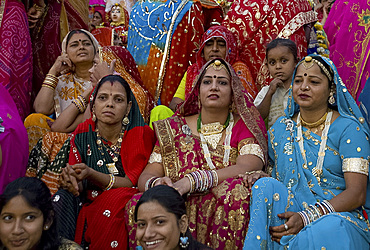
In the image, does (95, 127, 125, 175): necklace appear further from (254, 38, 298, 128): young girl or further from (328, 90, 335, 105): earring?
(328, 90, 335, 105): earring

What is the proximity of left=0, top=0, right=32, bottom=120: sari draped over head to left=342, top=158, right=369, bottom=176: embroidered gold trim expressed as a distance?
10.4ft

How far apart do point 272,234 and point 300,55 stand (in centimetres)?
284

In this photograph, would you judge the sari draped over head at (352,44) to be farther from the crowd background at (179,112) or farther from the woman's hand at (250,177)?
the woman's hand at (250,177)

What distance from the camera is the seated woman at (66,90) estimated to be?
4875 mm

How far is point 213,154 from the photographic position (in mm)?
4098

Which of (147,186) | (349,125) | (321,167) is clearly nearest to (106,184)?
(147,186)

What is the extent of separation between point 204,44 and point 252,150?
1996 millimetres

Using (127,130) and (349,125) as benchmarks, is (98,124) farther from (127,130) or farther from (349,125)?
(349,125)

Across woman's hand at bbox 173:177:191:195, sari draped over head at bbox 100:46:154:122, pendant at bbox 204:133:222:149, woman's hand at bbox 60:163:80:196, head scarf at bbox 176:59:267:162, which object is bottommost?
woman's hand at bbox 173:177:191:195

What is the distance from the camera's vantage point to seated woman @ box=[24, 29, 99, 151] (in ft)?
16.0

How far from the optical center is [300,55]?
19.1ft

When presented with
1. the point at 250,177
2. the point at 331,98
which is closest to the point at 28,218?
the point at 250,177

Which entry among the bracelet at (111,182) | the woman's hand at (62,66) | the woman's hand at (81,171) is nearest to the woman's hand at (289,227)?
the bracelet at (111,182)

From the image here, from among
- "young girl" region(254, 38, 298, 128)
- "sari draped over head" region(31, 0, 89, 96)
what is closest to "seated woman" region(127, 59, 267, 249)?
"young girl" region(254, 38, 298, 128)
